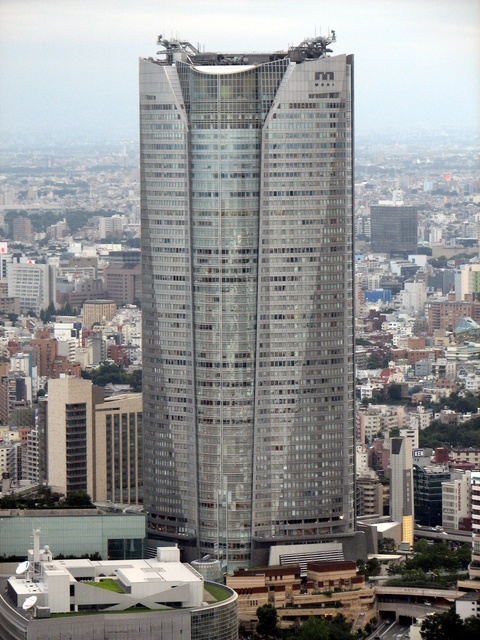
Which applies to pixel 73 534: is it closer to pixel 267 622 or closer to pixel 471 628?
pixel 267 622

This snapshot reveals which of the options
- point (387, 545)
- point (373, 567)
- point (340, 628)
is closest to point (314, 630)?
point (340, 628)

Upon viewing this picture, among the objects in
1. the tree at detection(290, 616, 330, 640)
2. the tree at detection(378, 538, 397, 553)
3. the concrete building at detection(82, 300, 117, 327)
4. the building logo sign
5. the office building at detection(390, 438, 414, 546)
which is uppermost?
the building logo sign

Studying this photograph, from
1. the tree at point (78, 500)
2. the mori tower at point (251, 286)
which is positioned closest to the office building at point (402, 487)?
the mori tower at point (251, 286)

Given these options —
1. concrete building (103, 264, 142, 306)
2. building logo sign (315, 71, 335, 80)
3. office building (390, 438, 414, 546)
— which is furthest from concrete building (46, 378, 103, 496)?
concrete building (103, 264, 142, 306)

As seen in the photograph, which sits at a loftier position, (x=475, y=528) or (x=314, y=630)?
(x=475, y=528)

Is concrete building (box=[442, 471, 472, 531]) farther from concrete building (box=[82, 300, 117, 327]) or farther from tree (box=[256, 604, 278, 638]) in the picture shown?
concrete building (box=[82, 300, 117, 327])

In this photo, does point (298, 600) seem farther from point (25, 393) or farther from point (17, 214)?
point (17, 214)
